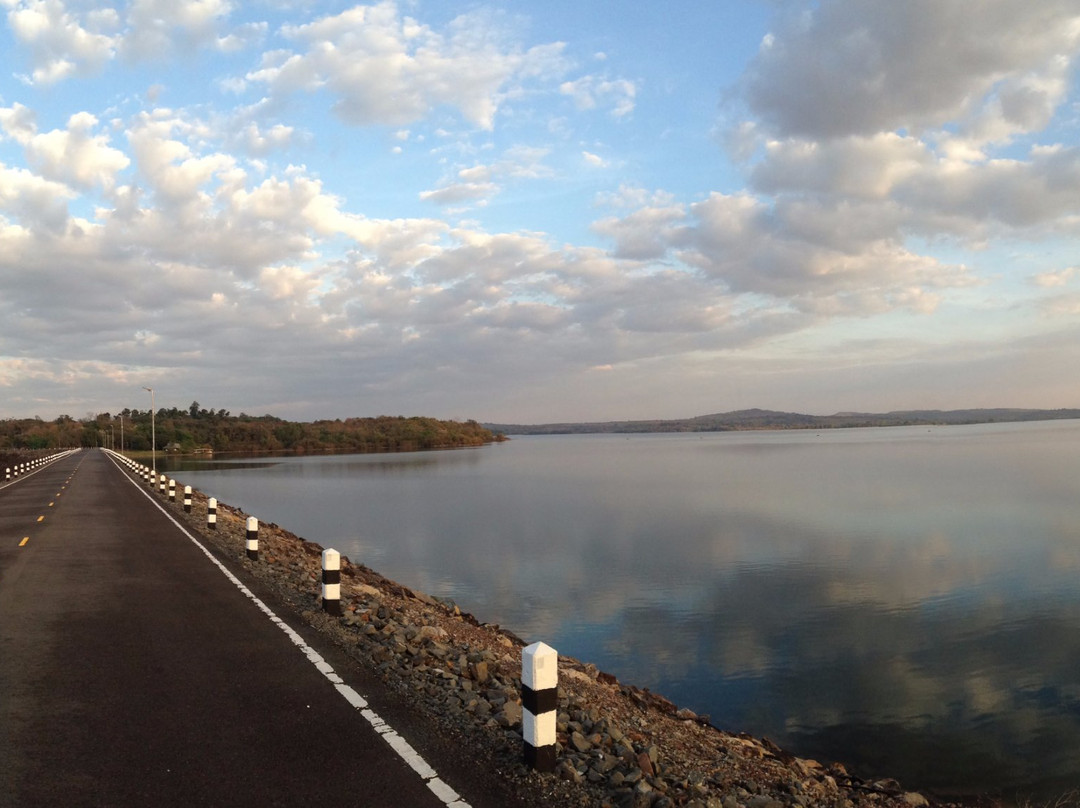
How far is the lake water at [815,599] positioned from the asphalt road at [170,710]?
22.8 feet

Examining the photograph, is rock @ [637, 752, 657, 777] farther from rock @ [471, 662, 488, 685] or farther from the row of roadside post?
rock @ [471, 662, 488, 685]

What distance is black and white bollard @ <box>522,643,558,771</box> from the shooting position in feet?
18.5

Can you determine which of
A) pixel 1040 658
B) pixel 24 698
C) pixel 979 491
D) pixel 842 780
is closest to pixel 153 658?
pixel 24 698

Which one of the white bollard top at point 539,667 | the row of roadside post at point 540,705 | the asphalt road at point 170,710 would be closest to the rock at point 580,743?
the row of roadside post at point 540,705

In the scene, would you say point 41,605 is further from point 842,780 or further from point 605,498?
point 605,498

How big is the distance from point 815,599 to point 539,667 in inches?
606

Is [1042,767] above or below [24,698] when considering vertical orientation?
below

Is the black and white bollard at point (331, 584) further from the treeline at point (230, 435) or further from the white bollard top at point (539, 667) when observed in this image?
the treeline at point (230, 435)

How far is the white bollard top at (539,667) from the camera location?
5.63 metres

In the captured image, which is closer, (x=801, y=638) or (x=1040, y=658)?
(x=1040, y=658)

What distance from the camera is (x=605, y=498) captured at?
46.3 meters

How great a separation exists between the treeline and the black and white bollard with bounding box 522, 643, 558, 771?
154 metres

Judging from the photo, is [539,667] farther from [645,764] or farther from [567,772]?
[645,764]

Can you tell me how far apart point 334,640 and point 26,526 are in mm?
18048
